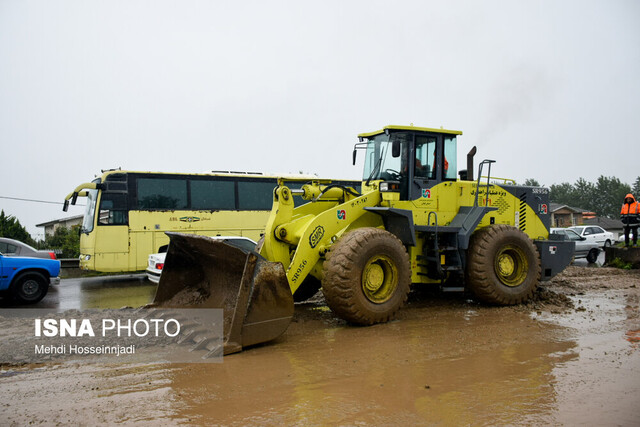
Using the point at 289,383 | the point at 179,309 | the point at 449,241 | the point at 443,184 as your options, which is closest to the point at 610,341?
the point at 449,241

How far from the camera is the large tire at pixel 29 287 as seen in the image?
38.2 ft

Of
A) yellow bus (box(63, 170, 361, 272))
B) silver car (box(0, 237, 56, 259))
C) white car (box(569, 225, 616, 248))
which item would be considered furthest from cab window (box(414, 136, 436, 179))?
white car (box(569, 225, 616, 248))

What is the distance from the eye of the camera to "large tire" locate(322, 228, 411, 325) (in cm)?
716

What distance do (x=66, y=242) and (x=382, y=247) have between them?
90.9 feet

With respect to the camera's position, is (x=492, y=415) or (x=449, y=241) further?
(x=449, y=241)

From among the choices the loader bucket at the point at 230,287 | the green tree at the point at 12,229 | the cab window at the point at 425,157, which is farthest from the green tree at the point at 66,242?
the cab window at the point at 425,157

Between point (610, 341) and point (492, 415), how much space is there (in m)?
3.29

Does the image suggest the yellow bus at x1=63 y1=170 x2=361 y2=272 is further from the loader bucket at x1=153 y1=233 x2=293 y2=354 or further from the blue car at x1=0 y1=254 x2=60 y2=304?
the loader bucket at x1=153 y1=233 x2=293 y2=354

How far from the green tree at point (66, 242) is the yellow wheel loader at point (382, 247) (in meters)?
23.7

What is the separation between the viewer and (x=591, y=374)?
17.3 ft

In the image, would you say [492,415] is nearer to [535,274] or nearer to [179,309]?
[179,309]

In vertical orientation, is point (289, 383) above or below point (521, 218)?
below

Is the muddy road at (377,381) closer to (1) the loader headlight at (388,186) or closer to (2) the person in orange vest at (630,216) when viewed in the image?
(1) the loader headlight at (388,186)

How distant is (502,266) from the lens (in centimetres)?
922
